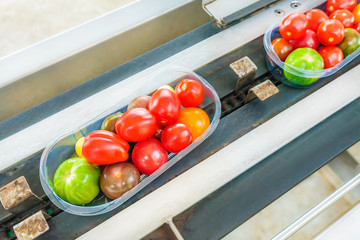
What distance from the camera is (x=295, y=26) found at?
1.13 meters

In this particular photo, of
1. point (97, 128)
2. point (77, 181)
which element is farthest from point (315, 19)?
point (77, 181)

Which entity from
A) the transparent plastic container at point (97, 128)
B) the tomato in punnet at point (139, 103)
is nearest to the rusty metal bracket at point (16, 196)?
the transparent plastic container at point (97, 128)

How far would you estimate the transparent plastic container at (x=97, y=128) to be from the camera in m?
0.96

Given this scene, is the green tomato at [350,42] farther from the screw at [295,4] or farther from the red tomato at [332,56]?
the screw at [295,4]

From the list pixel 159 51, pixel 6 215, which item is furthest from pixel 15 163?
pixel 159 51

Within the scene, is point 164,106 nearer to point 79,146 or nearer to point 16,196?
point 79,146

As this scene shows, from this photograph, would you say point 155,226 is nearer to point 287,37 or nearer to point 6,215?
point 6,215

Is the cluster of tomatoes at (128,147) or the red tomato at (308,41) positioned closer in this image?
the cluster of tomatoes at (128,147)

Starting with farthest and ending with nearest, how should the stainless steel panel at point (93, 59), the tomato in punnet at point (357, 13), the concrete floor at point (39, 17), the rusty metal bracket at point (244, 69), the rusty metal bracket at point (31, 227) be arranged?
the concrete floor at point (39, 17) < the stainless steel panel at point (93, 59) < the tomato in punnet at point (357, 13) < the rusty metal bracket at point (244, 69) < the rusty metal bracket at point (31, 227)

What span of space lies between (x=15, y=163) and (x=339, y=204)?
4.56 feet

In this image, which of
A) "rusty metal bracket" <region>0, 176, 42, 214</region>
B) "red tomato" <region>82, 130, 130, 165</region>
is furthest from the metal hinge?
"rusty metal bracket" <region>0, 176, 42, 214</region>

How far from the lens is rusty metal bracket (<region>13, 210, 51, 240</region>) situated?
89cm

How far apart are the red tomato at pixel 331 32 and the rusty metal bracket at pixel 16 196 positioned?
118cm

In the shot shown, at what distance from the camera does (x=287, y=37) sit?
1.17 metres
